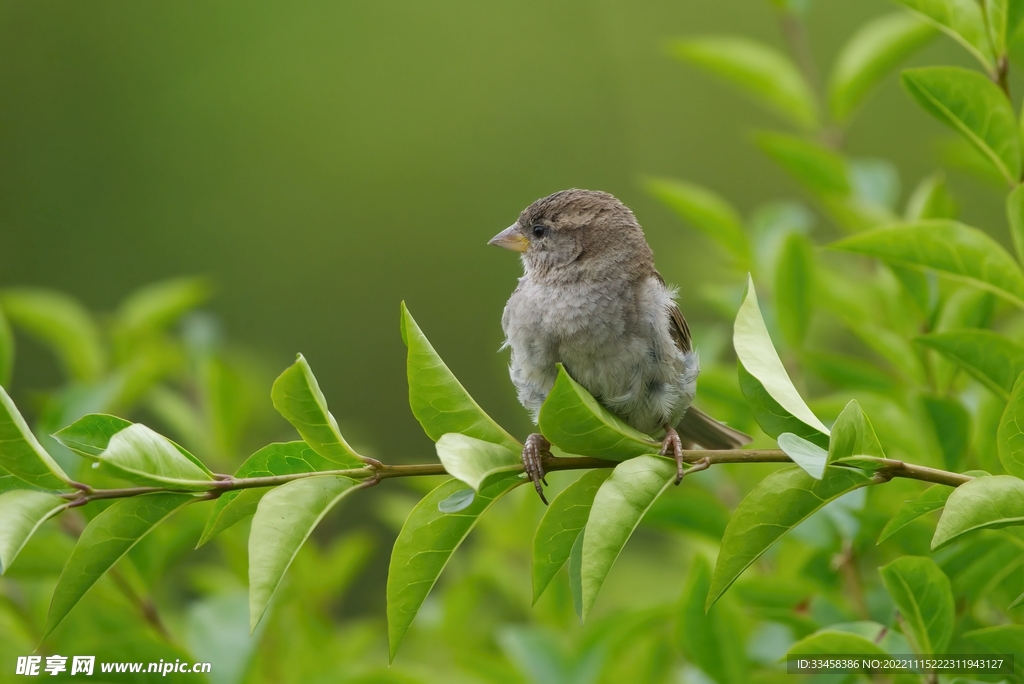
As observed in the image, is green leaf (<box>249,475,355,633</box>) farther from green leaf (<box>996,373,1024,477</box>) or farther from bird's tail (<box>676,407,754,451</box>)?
bird's tail (<box>676,407,754,451</box>)

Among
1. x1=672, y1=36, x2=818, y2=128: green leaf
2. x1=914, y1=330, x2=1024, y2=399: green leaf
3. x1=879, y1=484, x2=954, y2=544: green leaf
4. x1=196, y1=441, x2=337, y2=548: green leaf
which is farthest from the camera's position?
x1=672, y1=36, x2=818, y2=128: green leaf

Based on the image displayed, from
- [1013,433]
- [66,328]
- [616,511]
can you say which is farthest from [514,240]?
[1013,433]

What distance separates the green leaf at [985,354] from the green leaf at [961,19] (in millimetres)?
486

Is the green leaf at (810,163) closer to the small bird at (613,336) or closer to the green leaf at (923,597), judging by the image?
the small bird at (613,336)

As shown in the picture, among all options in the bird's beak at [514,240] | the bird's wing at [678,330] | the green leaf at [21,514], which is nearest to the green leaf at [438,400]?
the green leaf at [21,514]

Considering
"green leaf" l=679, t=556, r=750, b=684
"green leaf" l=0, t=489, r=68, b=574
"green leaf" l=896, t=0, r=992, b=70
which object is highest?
"green leaf" l=896, t=0, r=992, b=70

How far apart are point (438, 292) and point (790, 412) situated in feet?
19.7

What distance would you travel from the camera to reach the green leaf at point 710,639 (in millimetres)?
1521

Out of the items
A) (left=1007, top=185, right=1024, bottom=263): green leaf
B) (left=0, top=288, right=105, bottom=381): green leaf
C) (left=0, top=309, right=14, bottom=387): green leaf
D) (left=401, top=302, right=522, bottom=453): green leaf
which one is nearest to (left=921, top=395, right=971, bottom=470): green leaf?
(left=1007, top=185, right=1024, bottom=263): green leaf

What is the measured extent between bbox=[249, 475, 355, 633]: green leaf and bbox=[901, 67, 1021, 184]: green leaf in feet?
3.48

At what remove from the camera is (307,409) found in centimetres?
116

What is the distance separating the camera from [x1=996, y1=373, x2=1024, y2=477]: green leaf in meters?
1.07

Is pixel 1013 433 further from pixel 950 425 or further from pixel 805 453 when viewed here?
pixel 950 425

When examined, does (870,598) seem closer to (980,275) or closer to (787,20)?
(980,275)
